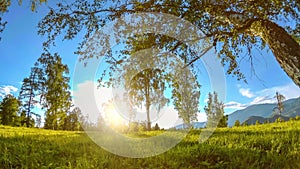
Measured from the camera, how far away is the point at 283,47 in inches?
248

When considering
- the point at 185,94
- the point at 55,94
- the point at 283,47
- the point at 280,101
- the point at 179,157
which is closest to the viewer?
the point at 283,47

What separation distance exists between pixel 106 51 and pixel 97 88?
A: 1.12 meters

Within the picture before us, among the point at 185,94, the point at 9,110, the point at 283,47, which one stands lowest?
the point at 185,94

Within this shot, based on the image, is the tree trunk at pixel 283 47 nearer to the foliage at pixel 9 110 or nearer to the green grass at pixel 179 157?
the green grass at pixel 179 157

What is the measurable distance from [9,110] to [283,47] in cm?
5233

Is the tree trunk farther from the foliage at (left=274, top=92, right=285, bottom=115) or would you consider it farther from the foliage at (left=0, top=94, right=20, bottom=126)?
the foliage at (left=274, top=92, right=285, bottom=115)

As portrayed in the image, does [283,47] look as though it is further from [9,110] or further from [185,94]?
[9,110]

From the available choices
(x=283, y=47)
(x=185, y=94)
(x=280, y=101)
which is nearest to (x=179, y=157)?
(x=185, y=94)

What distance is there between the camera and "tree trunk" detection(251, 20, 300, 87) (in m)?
5.92

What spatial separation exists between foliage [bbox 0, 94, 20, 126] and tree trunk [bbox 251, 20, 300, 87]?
49934 mm

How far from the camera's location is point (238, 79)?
10.3 metres

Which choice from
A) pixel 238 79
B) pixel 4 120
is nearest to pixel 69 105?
pixel 4 120

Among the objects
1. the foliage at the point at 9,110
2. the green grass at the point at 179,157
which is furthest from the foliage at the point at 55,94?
the green grass at the point at 179,157

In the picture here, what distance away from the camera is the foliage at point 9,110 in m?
49.4
